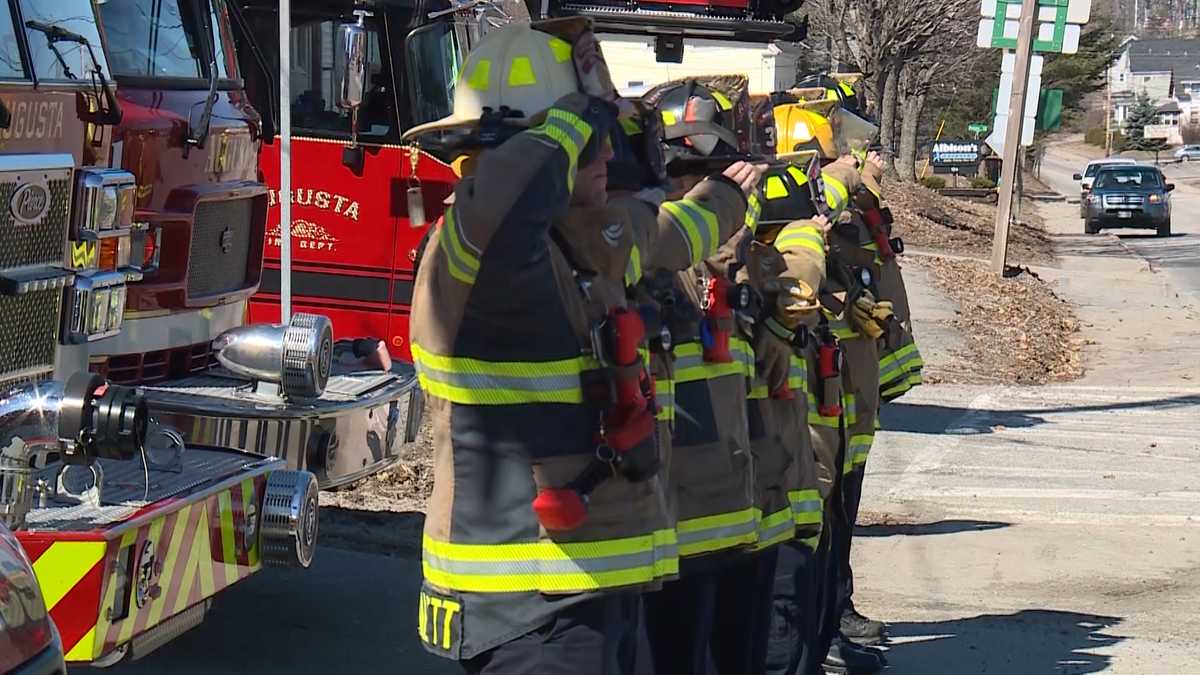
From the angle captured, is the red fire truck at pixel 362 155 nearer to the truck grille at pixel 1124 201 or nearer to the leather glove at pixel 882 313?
the leather glove at pixel 882 313

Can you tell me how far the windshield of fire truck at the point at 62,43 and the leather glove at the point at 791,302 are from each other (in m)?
2.09

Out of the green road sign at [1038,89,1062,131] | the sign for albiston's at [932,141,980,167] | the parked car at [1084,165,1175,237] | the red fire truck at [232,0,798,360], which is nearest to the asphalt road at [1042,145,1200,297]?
the parked car at [1084,165,1175,237]

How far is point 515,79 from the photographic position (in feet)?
12.1

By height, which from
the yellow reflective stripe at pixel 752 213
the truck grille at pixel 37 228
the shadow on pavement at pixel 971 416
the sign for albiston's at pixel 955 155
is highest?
the yellow reflective stripe at pixel 752 213

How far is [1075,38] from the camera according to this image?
2061 cm

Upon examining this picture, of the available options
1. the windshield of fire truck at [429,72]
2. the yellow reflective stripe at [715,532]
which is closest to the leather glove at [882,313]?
the yellow reflective stripe at [715,532]

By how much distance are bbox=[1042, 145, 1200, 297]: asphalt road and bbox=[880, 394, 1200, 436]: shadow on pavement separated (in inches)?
386

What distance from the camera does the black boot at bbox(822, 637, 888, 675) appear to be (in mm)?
6441

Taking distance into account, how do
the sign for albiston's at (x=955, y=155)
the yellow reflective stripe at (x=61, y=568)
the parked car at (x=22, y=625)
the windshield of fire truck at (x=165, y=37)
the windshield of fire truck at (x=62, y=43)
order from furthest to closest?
the sign for albiston's at (x=955, y=155)
the windshield of fire truck at (x=165, y=37)
the windshield of fire truck at (x=62, y=43)
the yellow reflective stripe at (x=61, y=568)
the parked car at (x=22, y=625)

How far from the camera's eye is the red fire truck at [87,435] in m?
4.32

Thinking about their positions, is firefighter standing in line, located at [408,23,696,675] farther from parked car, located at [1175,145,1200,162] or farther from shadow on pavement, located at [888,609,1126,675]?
parked car, located at [1175,145,1200,162]

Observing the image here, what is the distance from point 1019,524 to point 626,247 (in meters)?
6.10

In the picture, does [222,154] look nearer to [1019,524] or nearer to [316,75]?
[316,75]

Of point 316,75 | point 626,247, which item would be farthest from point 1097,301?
point 626,247
